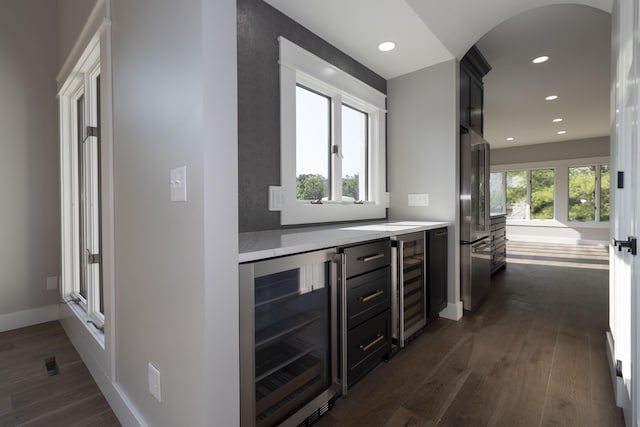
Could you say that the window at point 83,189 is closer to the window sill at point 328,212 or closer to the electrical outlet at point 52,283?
the electrical outlet at point 52,283

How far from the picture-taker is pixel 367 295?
5.95 ft

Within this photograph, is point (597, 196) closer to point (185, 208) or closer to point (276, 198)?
point (276, 198)

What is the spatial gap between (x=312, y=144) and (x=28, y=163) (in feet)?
8.24

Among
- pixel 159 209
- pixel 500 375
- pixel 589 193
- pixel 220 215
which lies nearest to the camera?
pixel 220 215

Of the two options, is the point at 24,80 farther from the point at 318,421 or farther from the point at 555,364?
the point at 555,364

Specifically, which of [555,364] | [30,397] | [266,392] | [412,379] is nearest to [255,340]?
[266,392]

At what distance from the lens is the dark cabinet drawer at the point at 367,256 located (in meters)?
1.67

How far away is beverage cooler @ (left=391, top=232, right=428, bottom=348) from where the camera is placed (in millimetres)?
2062

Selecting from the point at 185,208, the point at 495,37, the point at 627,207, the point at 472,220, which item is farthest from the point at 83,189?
the point at 495,37

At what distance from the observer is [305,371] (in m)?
1.47

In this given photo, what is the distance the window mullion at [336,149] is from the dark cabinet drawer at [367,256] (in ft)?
2.79

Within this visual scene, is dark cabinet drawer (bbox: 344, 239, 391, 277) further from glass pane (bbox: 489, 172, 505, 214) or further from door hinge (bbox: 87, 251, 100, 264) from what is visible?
glass pane (bbox: 489, 172, 505, 214)

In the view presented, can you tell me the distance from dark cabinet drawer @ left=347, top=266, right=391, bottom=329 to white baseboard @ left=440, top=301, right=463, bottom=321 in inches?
45.6

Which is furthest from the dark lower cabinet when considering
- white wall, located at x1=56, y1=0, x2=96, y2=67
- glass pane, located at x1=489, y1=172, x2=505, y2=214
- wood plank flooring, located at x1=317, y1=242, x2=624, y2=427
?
glass pane, located at x1=489, y1=172, x2=505, y2=214
